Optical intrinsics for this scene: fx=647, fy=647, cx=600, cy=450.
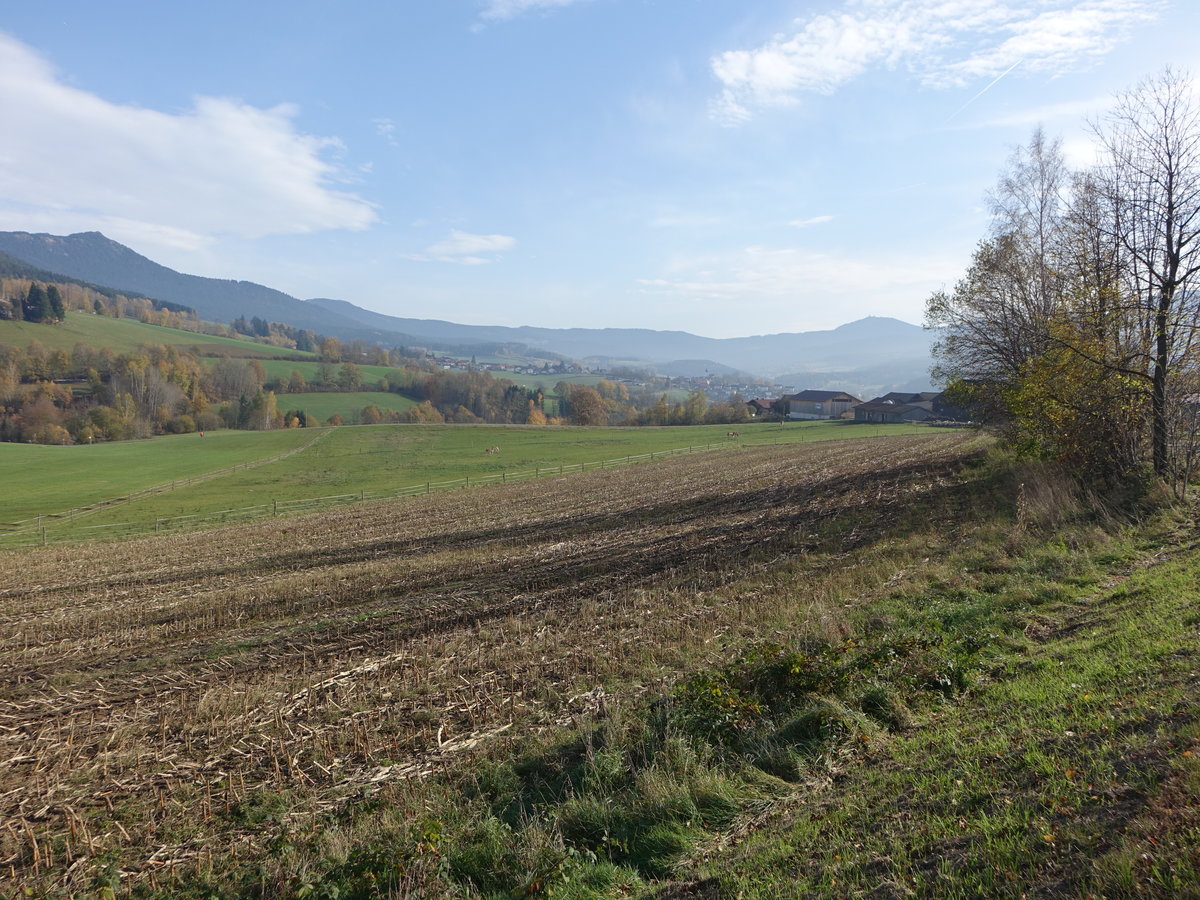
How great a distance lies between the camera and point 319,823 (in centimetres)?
714

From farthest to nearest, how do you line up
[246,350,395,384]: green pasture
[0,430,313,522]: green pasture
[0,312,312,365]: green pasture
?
[246,350,395,384]: green pasture, [0,312,312,365]: green pasture, [0,430,313,522]: green pasture

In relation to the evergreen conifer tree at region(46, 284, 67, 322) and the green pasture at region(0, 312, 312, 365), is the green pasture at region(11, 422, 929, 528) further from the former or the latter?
the evergreen conifer tree at region(46, 284, 67, 322)

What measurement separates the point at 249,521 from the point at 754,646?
36.0 meters

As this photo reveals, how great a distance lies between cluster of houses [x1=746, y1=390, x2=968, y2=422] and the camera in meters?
113

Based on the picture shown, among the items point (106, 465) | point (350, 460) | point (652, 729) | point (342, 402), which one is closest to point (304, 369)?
point (342, 402)

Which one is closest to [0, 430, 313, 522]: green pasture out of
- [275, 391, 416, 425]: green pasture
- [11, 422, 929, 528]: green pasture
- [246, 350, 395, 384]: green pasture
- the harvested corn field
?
[11, 422, 929, 528]: green pasture

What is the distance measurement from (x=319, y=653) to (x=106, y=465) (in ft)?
220

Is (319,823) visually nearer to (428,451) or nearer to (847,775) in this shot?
(847,775)

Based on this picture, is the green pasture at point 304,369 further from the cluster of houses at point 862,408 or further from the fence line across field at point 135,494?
the cluster of houses at point 862,408

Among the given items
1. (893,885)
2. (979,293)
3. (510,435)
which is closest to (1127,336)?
(979,293)

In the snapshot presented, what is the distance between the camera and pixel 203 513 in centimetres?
4153

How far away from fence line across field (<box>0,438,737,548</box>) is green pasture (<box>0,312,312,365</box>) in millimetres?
102809

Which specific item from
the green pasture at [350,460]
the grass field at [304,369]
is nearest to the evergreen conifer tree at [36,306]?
the grass field at [304,369]

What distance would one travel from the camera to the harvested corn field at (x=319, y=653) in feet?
25.2
